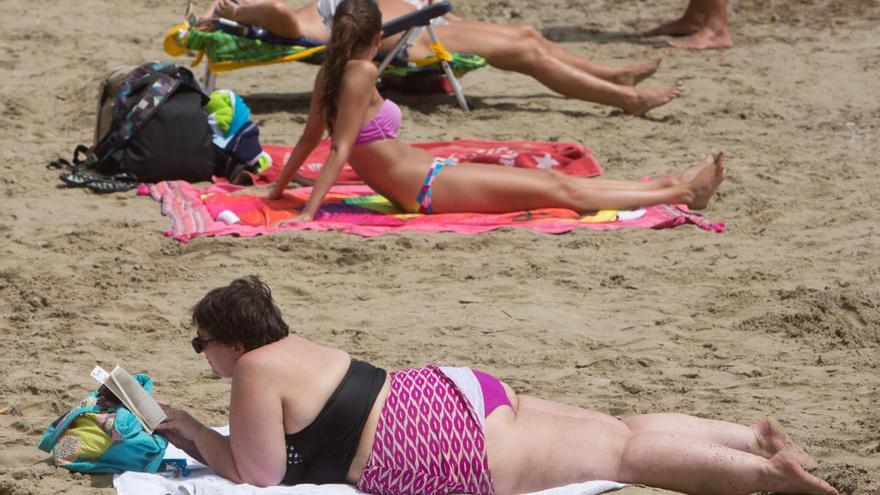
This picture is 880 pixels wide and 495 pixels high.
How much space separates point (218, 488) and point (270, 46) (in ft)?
16.4

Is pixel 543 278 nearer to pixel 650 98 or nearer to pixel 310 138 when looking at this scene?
pixel 310 138

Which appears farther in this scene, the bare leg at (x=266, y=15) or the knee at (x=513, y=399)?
the bare leg at (x=266, y=15)

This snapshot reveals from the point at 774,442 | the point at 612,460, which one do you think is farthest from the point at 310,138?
the point at 774,442

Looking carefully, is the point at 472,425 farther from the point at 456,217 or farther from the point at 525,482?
the point at 456,217

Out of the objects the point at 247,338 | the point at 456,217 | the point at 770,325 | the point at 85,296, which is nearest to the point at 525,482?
the point at 247,338

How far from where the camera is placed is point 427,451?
11.6 ft

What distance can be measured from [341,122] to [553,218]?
114cm

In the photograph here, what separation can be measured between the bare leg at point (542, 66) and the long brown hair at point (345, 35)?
2195 millimetres

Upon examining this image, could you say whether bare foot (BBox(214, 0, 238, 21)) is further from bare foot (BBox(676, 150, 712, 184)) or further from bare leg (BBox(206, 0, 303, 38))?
bare foot (BBox(676, 150, 712, 184))

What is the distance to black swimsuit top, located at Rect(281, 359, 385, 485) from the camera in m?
3.51

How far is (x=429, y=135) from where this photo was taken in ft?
26.7

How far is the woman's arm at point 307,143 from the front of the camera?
21.3 feet

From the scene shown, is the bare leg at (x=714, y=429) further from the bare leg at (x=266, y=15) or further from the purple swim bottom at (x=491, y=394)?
the bare leg at (x=266, y=15)

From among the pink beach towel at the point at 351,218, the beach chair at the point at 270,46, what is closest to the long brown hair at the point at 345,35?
the pink beach towel at the point at 351,218
